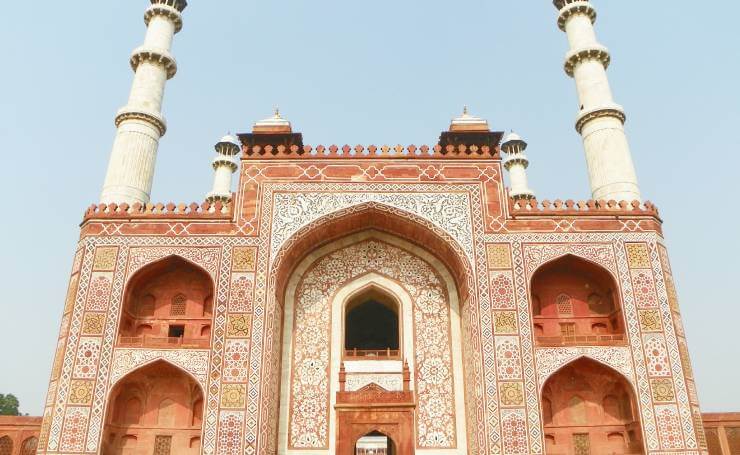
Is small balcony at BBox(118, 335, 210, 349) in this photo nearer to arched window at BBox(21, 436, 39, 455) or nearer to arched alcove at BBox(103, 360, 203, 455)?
arched alcove at BBox(103, 360, 203, 455)

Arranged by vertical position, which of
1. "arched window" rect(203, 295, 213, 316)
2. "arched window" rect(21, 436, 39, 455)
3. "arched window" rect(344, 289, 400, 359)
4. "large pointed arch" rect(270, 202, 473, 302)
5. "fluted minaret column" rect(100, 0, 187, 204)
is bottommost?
"arched window" rect(21, 436, 39, 455)

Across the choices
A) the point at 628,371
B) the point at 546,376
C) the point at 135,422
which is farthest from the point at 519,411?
the point at 135,422

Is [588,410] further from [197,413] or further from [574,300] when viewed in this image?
[197,413]

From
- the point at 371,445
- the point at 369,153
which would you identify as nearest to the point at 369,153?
the point at 369,153

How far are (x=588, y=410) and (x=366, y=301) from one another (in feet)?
17.4

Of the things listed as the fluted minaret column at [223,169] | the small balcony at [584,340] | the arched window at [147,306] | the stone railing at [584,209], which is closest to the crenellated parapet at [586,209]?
the stone railing at [584,209]

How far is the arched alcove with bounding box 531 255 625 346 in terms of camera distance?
40.2 ft

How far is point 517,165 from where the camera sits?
71.3 ft

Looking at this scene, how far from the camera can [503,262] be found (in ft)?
39.7

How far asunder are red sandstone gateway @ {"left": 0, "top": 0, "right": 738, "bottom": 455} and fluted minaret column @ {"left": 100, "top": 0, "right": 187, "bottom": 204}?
0.38ft

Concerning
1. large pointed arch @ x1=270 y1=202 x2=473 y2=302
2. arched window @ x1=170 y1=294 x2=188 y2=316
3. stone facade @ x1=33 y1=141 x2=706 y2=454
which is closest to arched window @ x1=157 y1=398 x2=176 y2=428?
stone facade @ x1=33 y1=141 x2=706 y2=454

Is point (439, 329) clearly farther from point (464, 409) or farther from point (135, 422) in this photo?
point (135, 422)

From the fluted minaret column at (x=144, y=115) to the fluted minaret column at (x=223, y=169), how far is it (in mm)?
4312

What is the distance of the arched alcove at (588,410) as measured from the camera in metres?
11.5
